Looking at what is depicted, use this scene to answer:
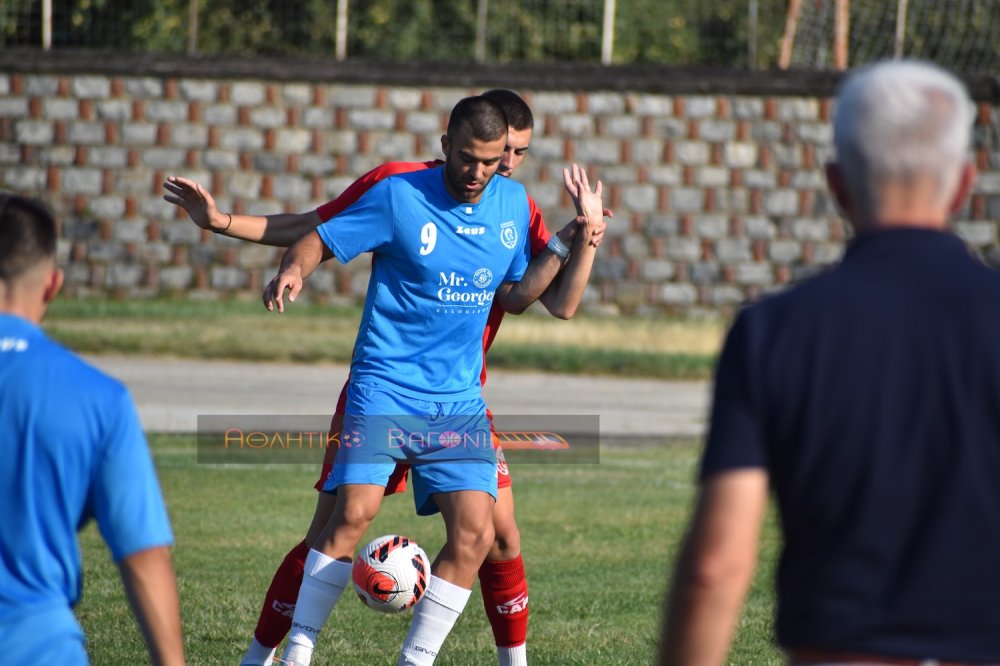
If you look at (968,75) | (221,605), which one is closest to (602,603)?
(221,605)

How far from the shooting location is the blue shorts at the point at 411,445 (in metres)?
5.72

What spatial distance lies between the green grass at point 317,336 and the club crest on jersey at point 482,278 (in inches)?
432

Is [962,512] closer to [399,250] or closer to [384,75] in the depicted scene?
[399,250]

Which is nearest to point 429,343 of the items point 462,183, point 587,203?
point 462,183

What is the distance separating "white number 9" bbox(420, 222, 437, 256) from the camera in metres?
5.89

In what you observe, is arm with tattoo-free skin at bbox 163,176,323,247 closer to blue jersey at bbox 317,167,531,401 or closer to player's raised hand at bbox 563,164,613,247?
blue jersey at bbox 317,167,531,401

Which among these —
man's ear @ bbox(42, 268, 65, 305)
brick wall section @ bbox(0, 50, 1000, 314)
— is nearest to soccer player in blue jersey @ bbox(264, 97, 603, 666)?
man's ear @ bbox(42, 268, 65, 305)

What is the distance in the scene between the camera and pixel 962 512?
2461mm

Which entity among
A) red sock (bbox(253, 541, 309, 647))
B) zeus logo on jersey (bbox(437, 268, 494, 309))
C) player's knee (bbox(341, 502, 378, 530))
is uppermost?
zeus logo on jersey (bbox(437, 268, 494, 309))

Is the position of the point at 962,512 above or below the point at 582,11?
below

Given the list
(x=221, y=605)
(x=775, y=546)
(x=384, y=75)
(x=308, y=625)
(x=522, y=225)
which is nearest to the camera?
(x=308, y=625)

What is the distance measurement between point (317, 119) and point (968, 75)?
9151mm

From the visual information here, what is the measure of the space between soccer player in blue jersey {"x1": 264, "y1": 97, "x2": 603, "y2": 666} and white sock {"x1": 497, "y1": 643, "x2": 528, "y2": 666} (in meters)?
0.48

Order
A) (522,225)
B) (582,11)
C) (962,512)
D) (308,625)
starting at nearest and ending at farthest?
1. (962,512)
2. (308,625)
3. (522,225)
4. (582,11)
